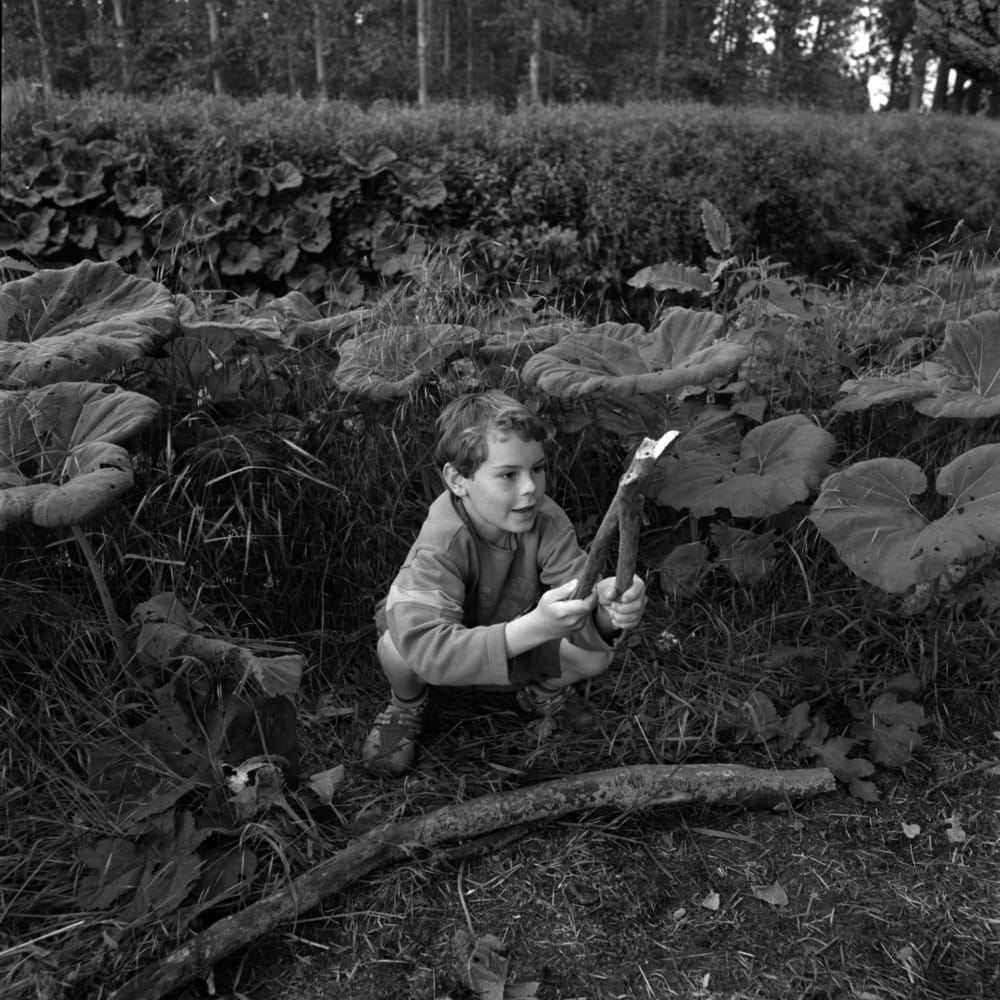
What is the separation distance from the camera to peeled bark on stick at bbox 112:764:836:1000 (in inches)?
66.6

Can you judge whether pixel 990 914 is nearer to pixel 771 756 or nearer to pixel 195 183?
pixel 771 756

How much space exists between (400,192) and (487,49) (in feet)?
99.0

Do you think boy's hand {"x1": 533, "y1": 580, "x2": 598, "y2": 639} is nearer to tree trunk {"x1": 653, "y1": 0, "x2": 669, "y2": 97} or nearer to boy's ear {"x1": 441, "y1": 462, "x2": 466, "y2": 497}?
boy's ear {"x1": 441, "y1": 462, "x2": 466, "y2": 497}

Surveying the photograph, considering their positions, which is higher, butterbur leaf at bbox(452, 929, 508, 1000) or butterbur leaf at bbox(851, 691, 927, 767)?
butterbur leaf at bbox(851, 691, 927, 767)

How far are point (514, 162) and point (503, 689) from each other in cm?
453

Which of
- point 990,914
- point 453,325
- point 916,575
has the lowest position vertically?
point 990,914

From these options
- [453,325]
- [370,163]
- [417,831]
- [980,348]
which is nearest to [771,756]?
[417,831]

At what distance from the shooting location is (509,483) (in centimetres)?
196

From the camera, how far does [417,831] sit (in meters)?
1.97

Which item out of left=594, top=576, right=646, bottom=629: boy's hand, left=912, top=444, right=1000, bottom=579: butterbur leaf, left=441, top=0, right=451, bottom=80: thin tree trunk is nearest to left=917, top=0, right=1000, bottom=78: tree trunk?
left=912, top=444, right=1000, bottom=579: butterbur leaf

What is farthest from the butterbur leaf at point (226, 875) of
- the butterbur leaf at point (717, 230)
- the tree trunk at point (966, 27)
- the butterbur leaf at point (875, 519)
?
the tree trunk at point (966, 27)

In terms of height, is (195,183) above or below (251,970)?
above

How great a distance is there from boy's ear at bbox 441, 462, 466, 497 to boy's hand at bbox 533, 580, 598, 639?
36 cm

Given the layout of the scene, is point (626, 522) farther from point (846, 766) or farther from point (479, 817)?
point (846, 766)
